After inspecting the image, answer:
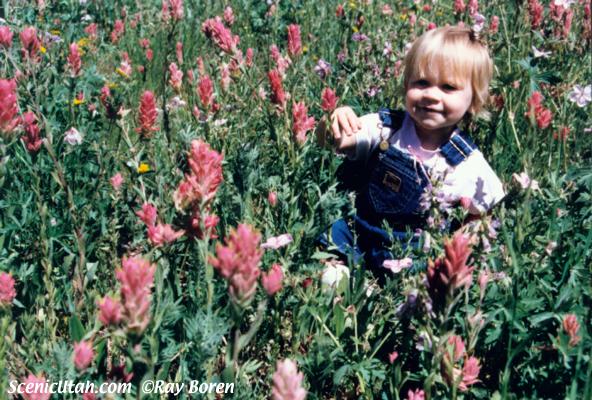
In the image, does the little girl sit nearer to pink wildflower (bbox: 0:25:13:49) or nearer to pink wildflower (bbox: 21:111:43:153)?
pink wildflower (bbox: 21:111:43:153)

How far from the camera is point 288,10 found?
5906 mm

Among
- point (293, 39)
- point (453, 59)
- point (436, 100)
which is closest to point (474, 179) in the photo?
point (436, 100)

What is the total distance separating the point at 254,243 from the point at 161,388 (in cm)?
85

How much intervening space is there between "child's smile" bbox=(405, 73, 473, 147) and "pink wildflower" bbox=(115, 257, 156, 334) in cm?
172

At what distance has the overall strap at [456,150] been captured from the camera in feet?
9.43

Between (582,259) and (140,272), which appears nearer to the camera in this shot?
(140,272)

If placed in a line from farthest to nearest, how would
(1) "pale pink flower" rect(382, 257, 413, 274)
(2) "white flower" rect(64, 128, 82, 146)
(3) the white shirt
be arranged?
1. (2) "white flower" rect(64, 128, 82, 146)
2. (3) the white shirt
3. (1) "pale pink flower" rect(382, 257, 413, 274)

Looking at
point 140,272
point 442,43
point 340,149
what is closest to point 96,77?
point 340,149

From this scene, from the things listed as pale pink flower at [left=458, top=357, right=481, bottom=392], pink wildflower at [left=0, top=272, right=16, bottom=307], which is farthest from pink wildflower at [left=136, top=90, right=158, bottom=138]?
pale pink flower at [left=458, top=357, right=481, bottom=392]

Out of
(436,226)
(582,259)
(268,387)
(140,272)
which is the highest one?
(140,272)

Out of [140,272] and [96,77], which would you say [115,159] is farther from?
[140,272]

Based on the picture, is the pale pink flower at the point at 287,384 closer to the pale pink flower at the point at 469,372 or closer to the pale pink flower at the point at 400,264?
the pale pink flower at the point at 469,372

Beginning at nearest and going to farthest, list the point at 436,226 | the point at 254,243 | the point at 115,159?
the point at 254,243 → the point at 436,226 → the point at 115,159

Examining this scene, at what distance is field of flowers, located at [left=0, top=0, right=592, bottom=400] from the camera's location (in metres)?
1.66
